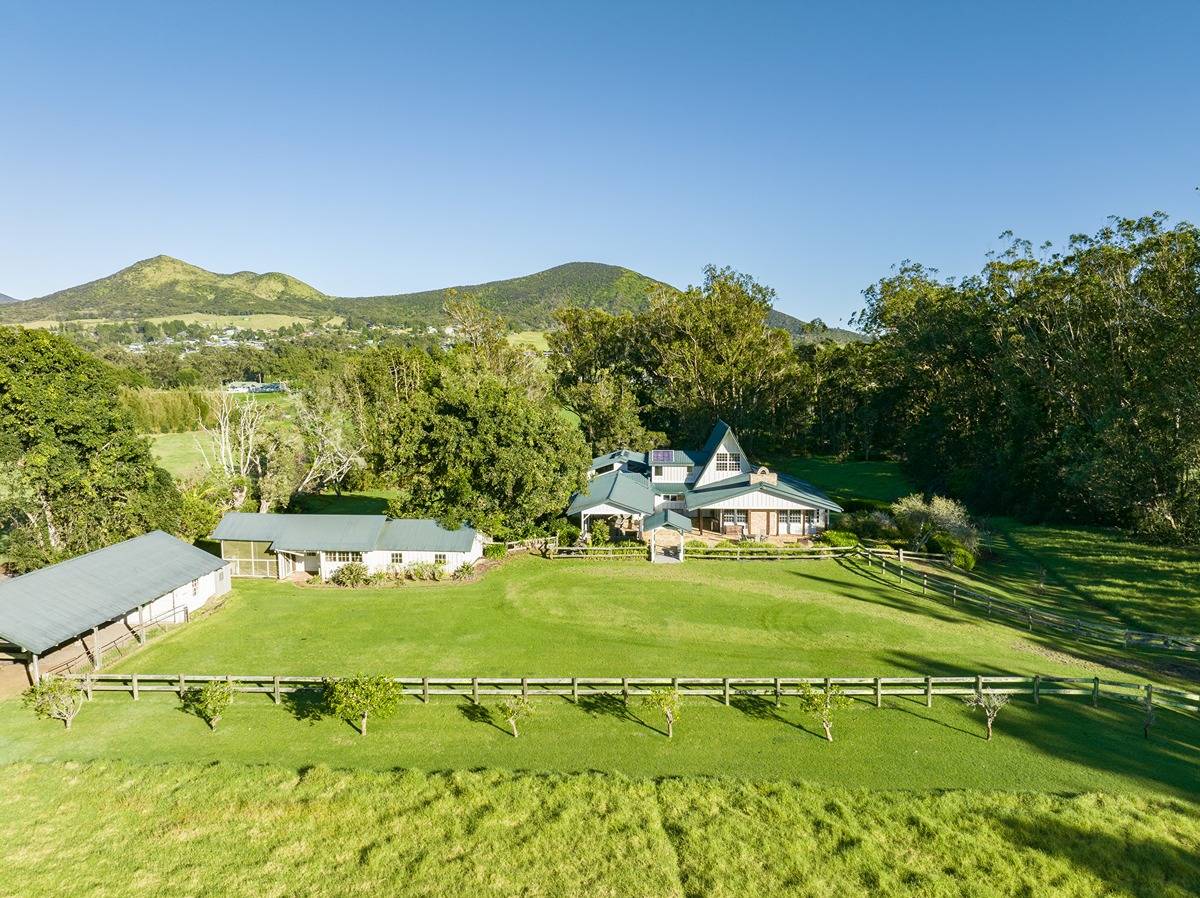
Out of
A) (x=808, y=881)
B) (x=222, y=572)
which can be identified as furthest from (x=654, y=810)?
(x=222, y=572)

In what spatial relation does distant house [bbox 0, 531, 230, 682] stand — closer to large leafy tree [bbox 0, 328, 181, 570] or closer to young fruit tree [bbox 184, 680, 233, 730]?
young fruit tree [bbox 184, 680, 233, 730]

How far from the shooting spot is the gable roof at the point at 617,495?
1506 inches

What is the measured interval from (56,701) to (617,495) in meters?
27.9

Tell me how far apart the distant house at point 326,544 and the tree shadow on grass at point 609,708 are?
14122mm

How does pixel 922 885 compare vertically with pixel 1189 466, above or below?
below

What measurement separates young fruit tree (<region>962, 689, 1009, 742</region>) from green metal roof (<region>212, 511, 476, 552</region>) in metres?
22.2

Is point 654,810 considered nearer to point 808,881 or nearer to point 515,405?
point 808,881

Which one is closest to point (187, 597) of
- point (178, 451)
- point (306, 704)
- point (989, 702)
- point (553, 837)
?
point (306, 704)

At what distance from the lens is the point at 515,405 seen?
117ft

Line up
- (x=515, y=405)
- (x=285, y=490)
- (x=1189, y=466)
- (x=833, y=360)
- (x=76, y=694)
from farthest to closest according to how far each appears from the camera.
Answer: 1. (x=833, y=360)
2. (x=285, y=490)
3. (x=515, y=405)
4. (x=1189, y=466)
5. (x=76, y=694)

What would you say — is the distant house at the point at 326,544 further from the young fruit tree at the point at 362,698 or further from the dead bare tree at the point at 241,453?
the young fruit tree at the point at 362,698

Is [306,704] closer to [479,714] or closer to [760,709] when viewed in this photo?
[479,714]

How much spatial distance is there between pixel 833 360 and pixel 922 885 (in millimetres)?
71211

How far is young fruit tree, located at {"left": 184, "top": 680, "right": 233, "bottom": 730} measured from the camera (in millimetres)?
17359
